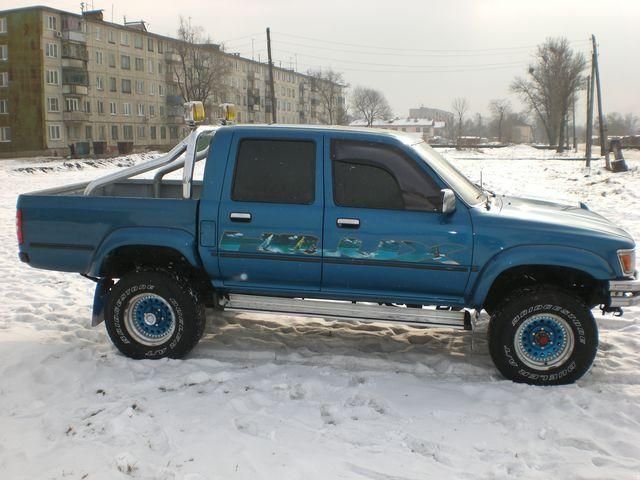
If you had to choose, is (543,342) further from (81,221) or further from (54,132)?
(54,132)

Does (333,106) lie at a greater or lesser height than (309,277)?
greater

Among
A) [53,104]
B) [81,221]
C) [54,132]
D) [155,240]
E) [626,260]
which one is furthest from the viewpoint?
[53,104]

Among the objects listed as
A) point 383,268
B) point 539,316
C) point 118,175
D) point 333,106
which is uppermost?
point 333,106

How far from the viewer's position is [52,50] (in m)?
60.1

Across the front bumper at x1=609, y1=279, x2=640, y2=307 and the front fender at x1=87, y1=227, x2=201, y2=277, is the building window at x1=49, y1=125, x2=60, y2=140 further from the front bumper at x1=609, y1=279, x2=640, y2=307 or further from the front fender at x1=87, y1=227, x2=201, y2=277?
the front bumper at x1=609, y1=279, x2=640, y2=307

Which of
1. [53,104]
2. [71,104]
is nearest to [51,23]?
[71,104]

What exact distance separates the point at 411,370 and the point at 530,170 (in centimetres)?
2992

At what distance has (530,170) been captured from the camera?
3309 centimetres

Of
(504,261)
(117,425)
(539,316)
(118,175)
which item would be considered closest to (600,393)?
(539,316)

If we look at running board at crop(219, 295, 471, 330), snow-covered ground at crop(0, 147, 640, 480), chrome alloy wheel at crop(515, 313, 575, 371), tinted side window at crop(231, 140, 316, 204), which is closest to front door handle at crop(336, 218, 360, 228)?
tinted side window at crop(231, 140, 316, 204)

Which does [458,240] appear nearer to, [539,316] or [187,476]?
[539,316]

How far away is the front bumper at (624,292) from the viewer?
495 cm

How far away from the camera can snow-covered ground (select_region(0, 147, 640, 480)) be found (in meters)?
3.85

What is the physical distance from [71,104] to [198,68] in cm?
Result: 1847
